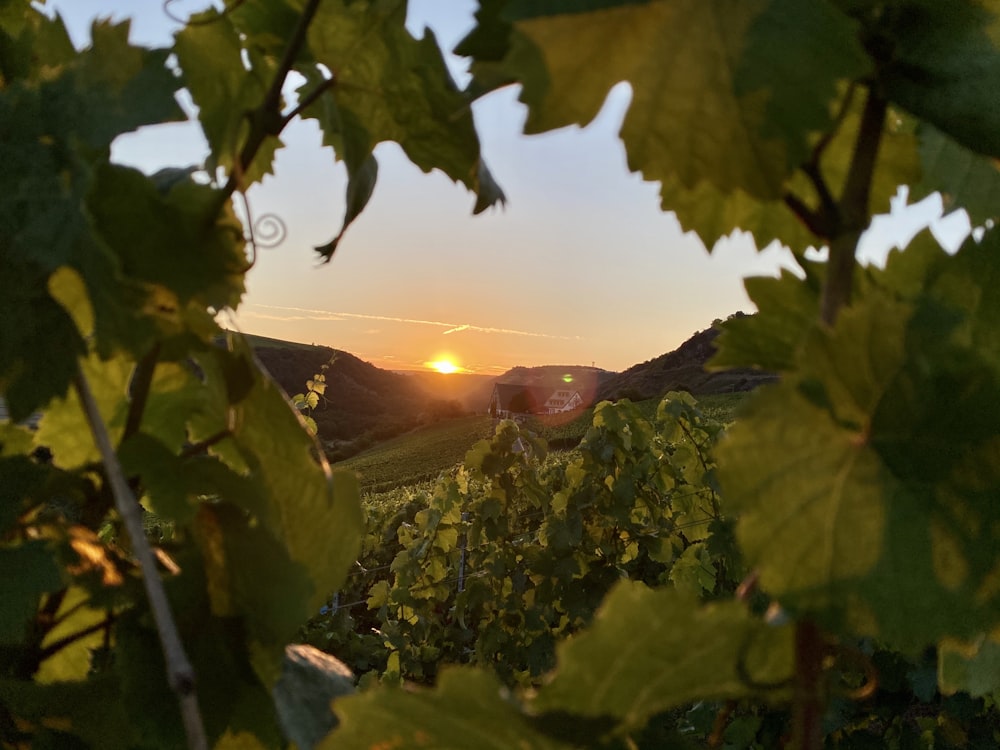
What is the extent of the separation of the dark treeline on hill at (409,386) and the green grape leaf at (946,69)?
25679mm

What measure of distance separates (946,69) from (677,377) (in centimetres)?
2996

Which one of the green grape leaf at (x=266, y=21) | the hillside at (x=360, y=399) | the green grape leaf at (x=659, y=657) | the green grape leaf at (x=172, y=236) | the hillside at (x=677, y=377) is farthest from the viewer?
the hillside at (x=360, y=399)

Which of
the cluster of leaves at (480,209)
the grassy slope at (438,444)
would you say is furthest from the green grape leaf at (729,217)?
the grassy slope at (438,444)

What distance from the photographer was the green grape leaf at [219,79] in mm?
626

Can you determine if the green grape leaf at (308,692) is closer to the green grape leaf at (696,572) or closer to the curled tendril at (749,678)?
the curled tendril at (749,678)

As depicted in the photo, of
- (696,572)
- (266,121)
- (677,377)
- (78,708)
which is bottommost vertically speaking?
(696,572)

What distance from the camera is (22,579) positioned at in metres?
0.61

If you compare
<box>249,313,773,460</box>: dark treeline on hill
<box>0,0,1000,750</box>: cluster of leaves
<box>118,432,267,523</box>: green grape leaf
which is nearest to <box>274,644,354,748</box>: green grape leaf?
<box>0,0,1000,750</box>: cluster of leaves

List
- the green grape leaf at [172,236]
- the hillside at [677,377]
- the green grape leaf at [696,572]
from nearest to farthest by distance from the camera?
the green grape leaf at [172,236] → the green grape leaf at [696,572] → the hillside at [677,377]

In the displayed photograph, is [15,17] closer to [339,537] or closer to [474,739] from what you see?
[339,537]

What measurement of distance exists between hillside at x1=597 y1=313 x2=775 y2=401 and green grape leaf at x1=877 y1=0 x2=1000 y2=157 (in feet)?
87.9

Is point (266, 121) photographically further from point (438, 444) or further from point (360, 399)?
point (360, 399)

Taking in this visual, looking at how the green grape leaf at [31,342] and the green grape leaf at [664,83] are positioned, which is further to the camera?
the green grape leaf at [31,342]

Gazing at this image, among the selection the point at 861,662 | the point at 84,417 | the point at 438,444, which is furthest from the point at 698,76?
the point at 438,444
